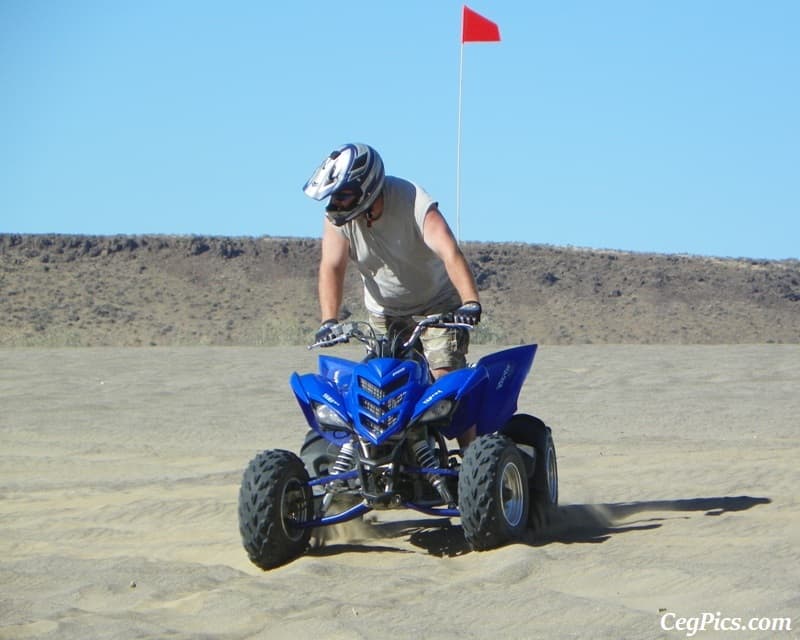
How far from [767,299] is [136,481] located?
199 ft

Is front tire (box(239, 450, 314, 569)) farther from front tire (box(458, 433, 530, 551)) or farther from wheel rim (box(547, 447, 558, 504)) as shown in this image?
wheel rim (box(547, 447, 558, 504))

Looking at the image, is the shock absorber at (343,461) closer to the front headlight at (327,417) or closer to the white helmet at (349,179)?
the front headlight at (327,417)

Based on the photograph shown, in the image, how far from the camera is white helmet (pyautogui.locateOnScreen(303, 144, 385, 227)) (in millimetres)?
7023

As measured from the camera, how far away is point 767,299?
68.2 metres

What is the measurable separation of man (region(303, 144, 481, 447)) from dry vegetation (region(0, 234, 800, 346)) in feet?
152

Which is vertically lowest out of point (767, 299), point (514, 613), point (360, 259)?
point (514, 613)

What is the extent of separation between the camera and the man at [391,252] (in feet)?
23.3

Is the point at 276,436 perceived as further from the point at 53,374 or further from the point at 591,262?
the point at 591,262

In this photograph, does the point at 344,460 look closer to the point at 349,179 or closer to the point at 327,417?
the point at 327,417

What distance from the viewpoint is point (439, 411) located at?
22.7 ft

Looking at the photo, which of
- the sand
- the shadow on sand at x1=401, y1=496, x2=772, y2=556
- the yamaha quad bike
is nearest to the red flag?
the sand

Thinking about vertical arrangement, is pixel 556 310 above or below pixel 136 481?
above

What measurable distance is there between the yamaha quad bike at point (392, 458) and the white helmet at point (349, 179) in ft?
1.92

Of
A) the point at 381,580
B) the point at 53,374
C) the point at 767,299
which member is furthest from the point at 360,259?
the point at 767,299
